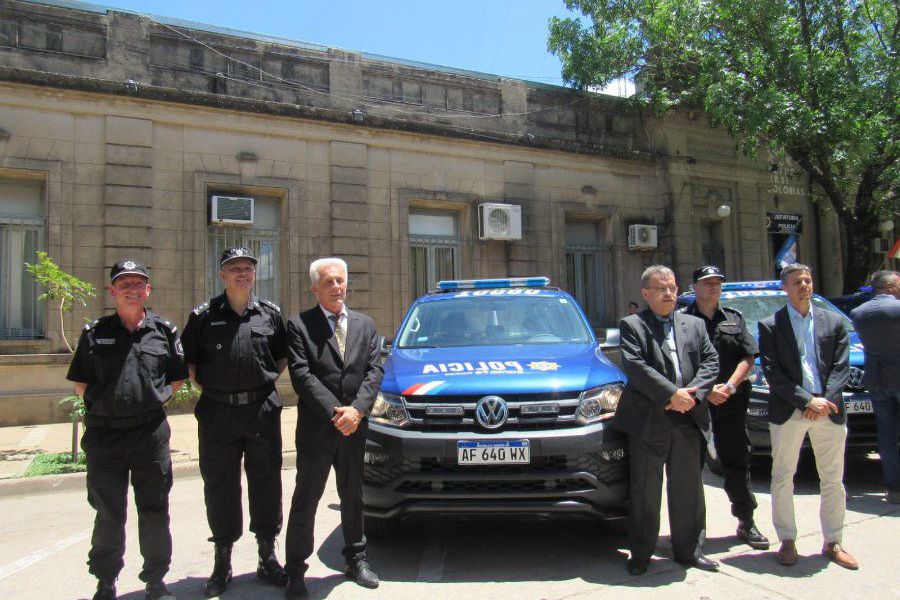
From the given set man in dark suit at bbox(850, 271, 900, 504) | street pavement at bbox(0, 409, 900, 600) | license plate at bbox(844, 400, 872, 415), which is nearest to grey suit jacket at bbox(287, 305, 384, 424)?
street pavement at bbox(0, 409, 900, 600)

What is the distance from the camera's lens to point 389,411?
4.14 metres

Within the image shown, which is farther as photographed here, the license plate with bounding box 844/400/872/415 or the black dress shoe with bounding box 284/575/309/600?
the license plate with bounding box 844/400/872/415

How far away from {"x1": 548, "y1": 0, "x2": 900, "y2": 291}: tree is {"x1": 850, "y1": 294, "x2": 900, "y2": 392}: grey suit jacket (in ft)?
22.8

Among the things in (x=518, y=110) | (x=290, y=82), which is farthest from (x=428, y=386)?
(x=518, y=110)

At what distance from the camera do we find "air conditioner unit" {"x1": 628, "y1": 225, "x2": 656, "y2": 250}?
1412cm

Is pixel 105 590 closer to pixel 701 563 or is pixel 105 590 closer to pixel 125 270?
pixel 125 270

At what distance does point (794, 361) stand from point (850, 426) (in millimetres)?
2220

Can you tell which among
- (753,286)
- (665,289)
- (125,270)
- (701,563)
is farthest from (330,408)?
(753,286)

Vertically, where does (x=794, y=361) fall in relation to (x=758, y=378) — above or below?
above

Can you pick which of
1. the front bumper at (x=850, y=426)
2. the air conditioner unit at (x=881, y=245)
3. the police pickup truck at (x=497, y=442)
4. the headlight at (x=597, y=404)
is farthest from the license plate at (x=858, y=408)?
the air conditioner unit at (x=881, y=245)

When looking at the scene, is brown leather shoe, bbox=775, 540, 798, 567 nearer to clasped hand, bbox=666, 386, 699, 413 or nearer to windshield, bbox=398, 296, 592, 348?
clasped hand, bbox=666, 386, 699, 413

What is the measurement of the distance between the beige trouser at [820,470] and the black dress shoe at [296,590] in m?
2.95

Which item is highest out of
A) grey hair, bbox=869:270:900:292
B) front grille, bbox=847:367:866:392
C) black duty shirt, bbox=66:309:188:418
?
grey hair, bbox=869:270:900:292

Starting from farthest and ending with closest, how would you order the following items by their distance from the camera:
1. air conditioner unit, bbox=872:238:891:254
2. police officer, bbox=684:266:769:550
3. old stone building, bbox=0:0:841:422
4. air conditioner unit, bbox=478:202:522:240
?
1. air conditioner unit, bbox=872:238:891:254
2. air conditioner unit, bbox=478:202:522:240
3. old stone building, bbox=0:0:841:422
4. police officer, bbox=684:266:769:550
